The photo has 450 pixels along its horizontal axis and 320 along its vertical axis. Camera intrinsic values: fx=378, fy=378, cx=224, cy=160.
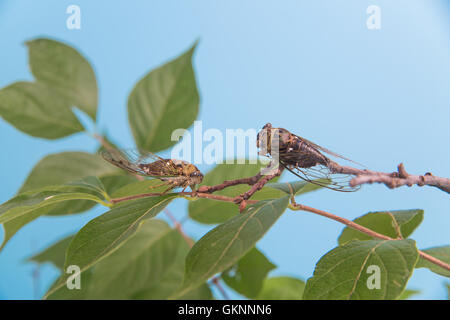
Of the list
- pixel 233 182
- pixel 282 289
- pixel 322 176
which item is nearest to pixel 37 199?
pixel 233 182

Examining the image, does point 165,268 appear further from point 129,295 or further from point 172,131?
point 172,131

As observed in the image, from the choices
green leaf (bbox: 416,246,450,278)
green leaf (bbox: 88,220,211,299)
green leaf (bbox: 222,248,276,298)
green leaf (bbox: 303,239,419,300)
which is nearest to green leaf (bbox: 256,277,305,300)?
green leaf (bbox: 222,248,276,298)

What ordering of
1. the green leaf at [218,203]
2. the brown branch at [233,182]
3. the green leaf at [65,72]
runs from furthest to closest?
the green leaf at [65,72] → the green leaf at [218,203] → the brown branch at [233,182]

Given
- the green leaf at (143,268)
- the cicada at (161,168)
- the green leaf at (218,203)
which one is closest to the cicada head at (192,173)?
the cicada at (161,168)

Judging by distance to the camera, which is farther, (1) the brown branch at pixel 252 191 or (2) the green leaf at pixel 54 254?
(2) the green leaf at pixel 54 254

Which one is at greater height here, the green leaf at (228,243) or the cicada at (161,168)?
the cicada at (161,168)

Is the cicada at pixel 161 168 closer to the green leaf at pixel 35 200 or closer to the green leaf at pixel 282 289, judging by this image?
the green leaf at pixel 35 200

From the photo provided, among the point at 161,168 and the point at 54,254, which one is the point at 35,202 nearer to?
the point at 161,168
